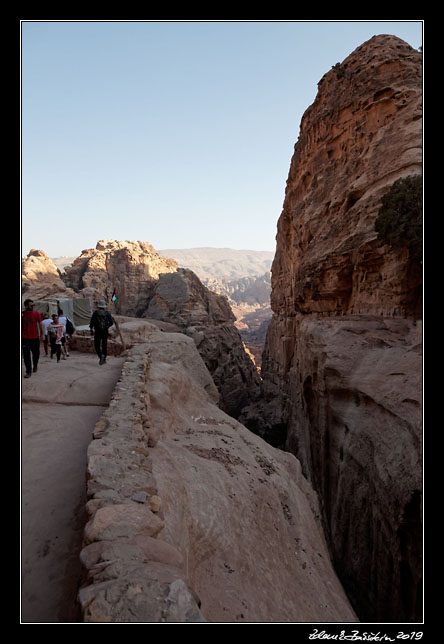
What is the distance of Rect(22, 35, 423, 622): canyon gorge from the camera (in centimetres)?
296

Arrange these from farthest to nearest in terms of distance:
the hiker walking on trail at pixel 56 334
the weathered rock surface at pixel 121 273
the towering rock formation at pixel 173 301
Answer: the weathered rock surface at pixel 121 273
the towering rock formation at pixel 173 301
the hiker walking on trail at pixel 56 334

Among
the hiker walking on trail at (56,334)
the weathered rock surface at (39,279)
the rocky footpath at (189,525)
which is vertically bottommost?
the rocky footpath at (189,525)

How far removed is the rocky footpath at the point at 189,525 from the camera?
6.63 ft

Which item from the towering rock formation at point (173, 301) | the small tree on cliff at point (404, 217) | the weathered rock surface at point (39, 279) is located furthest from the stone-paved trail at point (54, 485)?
the weathered rock surface at point (39, 279)

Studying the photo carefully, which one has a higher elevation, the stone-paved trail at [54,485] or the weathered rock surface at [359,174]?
the weathered rock surface at [359,174]

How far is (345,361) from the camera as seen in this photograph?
9844 millimetres

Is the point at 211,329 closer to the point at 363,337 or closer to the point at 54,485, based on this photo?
the point at 363,337

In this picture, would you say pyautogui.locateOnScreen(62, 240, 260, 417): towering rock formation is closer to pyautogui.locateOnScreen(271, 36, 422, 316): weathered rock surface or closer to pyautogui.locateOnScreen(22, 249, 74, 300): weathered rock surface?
pyautogui.locateOnScreen(22, 249, 74, 300): weathered rock surface

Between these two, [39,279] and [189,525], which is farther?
[39,279]

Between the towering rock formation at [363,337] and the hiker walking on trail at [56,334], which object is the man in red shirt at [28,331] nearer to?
the hiker walking on trail at [56,334]

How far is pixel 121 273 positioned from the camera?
115 feet

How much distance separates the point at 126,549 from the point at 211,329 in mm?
25537

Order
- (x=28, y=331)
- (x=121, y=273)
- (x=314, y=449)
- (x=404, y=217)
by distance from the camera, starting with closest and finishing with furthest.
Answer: (x=28, y=331) < (x=404, y=217) < (x=314, y=449) < (x=121, y=273)

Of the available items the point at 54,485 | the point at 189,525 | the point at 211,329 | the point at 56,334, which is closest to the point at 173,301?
the point at 211,329
